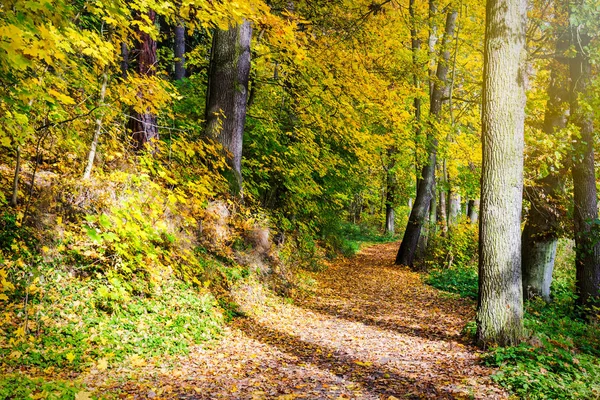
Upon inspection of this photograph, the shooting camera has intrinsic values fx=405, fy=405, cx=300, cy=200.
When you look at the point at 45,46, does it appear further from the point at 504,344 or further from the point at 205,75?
the point at 205,75

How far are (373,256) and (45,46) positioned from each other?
16.9 meters

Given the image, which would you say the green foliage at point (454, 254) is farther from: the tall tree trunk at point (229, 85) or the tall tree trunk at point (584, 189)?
the tall tree trunk at point (229, 85)

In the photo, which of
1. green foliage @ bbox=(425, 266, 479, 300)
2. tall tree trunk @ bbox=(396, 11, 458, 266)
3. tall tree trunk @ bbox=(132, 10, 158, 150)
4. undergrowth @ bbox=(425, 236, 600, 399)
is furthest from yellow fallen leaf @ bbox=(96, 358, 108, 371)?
tall tree trunk @ bbox=(396, 11, 458, 266)

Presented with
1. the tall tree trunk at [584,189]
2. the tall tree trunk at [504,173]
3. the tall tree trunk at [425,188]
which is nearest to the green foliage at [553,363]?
the tall tree trunk at [504,173]

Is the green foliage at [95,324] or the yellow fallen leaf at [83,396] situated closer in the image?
the yellow fallen leaf at [83,396]

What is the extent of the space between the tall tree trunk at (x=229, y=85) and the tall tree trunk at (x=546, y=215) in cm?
660

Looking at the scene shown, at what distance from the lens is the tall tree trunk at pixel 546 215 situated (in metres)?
9.02

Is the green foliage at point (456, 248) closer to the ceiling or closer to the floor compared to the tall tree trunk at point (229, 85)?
closer to the floor

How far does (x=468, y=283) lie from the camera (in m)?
11.3

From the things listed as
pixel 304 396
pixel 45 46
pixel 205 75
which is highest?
pixel 205 75

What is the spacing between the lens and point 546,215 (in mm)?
9055

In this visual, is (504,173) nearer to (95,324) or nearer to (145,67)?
(95,324)

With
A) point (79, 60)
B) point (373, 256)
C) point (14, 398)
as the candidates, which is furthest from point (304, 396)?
point (373, 256)

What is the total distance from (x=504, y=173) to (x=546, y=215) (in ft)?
13.8
